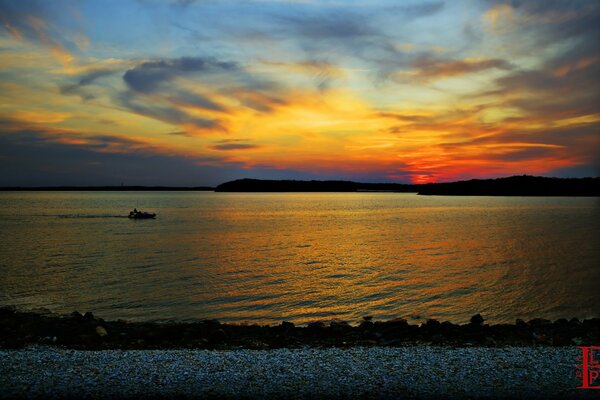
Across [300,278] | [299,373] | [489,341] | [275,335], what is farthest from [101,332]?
[300,278]

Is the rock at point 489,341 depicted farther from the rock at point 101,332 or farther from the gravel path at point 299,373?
the rock at point 101,332

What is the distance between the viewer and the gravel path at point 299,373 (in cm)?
962

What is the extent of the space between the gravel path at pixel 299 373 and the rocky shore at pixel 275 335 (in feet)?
5.48

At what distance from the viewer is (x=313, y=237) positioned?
191 ft

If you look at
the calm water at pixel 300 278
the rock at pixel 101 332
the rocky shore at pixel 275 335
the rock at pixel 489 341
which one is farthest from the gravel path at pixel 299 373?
the calm water at pixel 300 278

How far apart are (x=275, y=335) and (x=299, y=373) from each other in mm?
5390

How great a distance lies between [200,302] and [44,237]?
4057cm

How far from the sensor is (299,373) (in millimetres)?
10797

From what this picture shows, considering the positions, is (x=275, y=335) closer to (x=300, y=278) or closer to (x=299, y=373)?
(x=299, y=373)

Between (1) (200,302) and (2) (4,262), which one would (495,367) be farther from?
(2) (4,262)

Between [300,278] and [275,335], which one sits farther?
[300,278]

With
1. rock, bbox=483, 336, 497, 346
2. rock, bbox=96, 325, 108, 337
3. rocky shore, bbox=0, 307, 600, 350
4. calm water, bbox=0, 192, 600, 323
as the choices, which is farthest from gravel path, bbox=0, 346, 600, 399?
calm water, bbox=0, 192, 600, 323

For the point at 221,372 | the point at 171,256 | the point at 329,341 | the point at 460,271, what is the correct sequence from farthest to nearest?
the point at 171,256 < the point at 460,271 < the point at 329,341 < the point at 221,372

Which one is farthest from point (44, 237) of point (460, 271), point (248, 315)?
point (460, 271)
